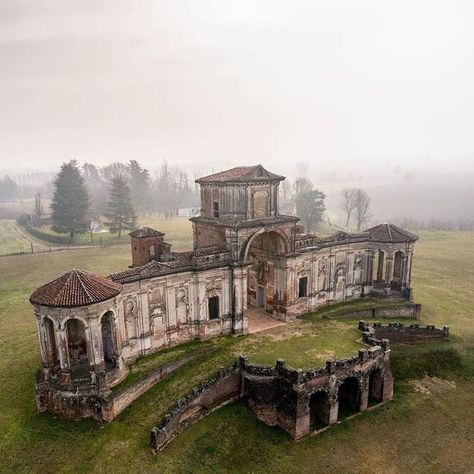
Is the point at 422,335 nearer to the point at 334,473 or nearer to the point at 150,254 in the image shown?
the point at 334,473

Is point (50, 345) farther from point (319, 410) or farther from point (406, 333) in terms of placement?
point (406, 333)

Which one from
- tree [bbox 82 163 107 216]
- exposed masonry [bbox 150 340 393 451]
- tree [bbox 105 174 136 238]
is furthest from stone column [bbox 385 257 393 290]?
tree [bbox 82 163 107 216]

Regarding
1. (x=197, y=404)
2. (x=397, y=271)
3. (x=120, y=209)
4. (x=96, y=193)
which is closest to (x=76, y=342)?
(x=197, y=404)

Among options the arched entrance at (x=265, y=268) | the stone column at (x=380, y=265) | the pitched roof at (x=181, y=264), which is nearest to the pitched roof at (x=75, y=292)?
the pitched roof at (x=181, y=264)

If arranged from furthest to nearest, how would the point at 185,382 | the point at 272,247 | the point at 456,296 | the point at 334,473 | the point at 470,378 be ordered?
the point at 456,296
the point at 272,247
the point at 470,378
the point at 185,382
the point at 334,473

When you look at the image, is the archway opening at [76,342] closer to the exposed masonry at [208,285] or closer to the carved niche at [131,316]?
the exposed masonry at [208,285]

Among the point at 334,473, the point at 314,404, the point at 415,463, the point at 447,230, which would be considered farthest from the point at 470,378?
the point at 447,230

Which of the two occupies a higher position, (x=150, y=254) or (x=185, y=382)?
(x=150, y=254)
